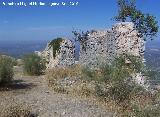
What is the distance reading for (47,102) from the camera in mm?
15742

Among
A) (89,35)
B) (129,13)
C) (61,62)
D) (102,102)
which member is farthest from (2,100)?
(129,13)

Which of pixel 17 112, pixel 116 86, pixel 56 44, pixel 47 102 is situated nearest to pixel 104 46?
pixel 116 86

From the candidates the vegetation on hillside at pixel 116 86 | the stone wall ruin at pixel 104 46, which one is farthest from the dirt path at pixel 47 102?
the stone wall ruin at pixel 104 46

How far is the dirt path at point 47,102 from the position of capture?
14.0m

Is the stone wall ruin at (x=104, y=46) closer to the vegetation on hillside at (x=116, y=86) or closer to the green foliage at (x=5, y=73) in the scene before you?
the vegetation on hillside at (x=116, y=86)

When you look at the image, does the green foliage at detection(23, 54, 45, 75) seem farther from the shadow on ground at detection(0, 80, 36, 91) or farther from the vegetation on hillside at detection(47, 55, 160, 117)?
the vegetation on hillside at detection(47, 55, 160, 117)

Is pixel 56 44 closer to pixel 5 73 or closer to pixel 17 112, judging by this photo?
pixel 5 73

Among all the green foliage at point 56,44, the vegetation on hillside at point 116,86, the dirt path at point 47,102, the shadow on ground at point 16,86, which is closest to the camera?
the dirt path at point 47,102

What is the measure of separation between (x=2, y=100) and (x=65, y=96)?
8.84 feet

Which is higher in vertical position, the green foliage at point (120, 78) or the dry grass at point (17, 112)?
the green foliage at point (120, 78)

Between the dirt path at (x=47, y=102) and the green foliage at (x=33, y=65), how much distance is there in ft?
16.2

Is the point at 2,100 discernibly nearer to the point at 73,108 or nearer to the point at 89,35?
the point at 73,108

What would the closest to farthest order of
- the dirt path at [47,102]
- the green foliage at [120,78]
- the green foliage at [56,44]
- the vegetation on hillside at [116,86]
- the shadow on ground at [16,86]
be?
the dirt path at [47,102]
the vegetation on hillside at [116,86]
the green foliage at [120,78]
the shadow on ground at [16,86]
the green foliage at [56,44]

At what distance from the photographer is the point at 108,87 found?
57.1 feet
